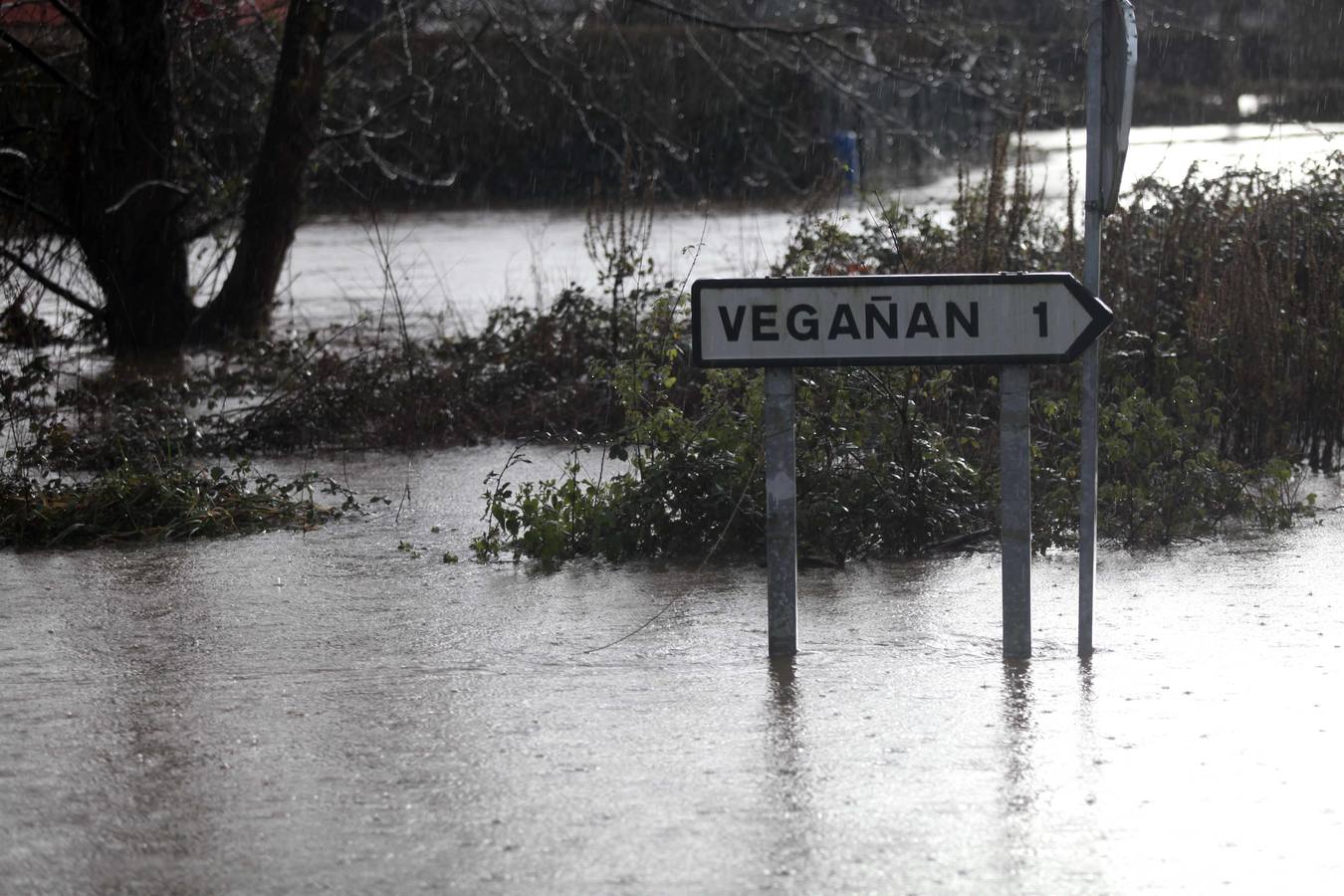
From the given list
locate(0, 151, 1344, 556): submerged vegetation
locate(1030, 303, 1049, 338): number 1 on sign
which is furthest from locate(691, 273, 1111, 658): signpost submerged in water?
locate(0, 151, 1344, 556): submerged vegetation

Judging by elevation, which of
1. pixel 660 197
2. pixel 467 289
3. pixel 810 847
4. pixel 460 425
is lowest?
pixel 810 847

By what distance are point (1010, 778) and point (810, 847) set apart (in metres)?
0.68

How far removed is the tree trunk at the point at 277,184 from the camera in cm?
1262

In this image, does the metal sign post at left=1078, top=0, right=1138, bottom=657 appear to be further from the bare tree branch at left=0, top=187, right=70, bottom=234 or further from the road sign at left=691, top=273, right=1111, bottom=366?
the bare tree branch at left=0, top=187, right=70, bottom=234

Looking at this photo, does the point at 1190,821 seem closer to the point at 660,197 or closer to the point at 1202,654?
the point at 1202,654

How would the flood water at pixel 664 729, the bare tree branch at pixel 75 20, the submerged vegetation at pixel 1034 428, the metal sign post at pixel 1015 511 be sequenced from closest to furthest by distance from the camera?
the flood water at pixel 664 729 < the metal sign post at pixel 1015 511 < the submerged vegetation at pixel 1034 428 < the bare tree branch at pixel 75 20

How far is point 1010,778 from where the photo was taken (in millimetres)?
4395

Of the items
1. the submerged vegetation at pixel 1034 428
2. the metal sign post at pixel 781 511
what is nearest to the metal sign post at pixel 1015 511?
the metal sign post at pixel 781 511

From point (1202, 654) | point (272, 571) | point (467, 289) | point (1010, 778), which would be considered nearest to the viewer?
point (1010, 778)

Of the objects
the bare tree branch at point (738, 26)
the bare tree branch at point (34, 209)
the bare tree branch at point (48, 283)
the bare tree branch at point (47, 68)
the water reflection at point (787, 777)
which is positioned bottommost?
the water reflection at point (787, 777)

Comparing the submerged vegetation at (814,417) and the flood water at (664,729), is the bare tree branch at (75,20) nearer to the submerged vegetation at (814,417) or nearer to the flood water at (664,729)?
the submerged vegetation at (814,417)

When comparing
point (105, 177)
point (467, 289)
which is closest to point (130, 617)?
point (105, 177)

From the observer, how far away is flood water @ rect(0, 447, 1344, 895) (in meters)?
3.93

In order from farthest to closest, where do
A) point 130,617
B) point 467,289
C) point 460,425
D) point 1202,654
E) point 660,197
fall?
point 660,197 → point 467,289 → point 460,425 → point 130,617 → point 1202,654
